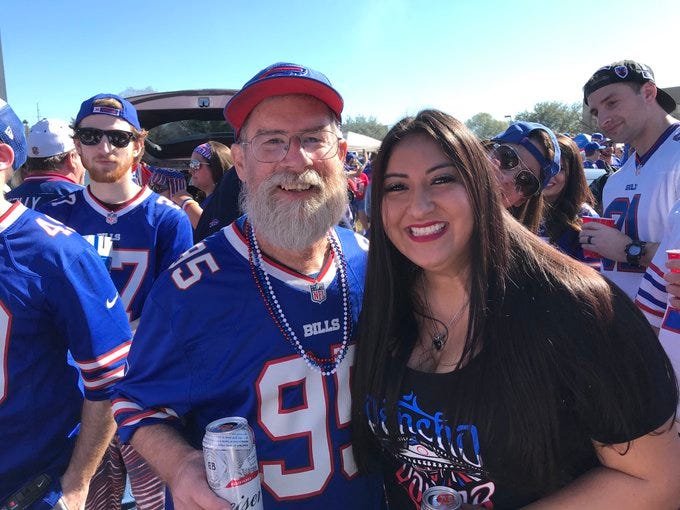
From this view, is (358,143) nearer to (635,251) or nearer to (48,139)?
(48,139)

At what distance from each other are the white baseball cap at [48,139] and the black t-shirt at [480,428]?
348 centimetres

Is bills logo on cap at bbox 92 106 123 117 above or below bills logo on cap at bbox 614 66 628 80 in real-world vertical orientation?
below

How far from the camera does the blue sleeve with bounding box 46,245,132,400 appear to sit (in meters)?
1.70

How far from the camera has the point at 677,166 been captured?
2656 millimetres

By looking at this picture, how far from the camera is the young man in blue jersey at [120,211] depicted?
3057mm

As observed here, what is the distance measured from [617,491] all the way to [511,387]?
0.41 m

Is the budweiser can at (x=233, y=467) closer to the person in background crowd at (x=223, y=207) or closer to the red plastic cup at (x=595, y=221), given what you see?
the red plastic cup at (x=595, y=221)

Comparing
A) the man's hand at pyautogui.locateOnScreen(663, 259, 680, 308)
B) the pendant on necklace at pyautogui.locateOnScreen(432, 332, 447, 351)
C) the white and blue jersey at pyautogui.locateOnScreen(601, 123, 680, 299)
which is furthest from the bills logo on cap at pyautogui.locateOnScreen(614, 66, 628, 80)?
the pendant on necklace at pyautogui.locateOnScreen(432, 332, 447, 351)

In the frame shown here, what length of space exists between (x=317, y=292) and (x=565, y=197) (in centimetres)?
218

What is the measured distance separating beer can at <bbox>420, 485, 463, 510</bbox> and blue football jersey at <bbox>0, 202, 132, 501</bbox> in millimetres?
1273

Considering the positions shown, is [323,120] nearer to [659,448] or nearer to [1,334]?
[1,334]

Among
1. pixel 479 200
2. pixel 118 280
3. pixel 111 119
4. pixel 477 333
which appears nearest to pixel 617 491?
pixel 477 333

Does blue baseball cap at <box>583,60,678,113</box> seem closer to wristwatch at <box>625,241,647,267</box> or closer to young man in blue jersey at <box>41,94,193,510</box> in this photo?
wristwatch at <box>625,241,647,267</box>

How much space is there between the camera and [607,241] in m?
2.62
